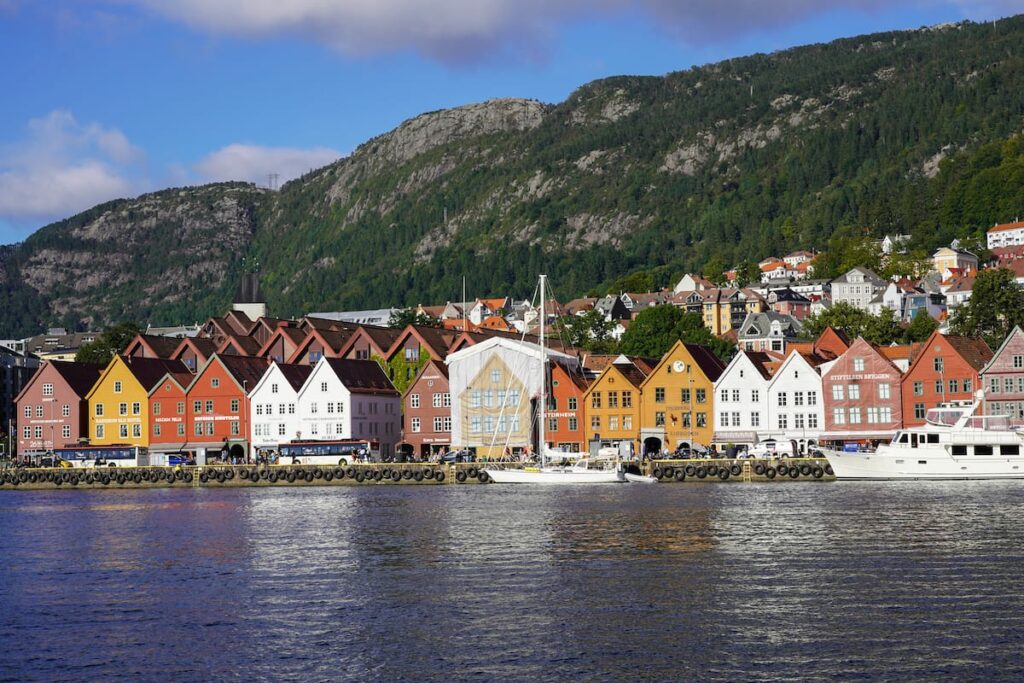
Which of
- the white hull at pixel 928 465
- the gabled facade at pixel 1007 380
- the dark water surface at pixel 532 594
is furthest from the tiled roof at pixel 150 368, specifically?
the gabled facade at pixel 1007 380

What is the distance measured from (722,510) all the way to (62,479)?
6846cm

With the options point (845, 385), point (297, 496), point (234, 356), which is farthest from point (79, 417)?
point (845, 385)

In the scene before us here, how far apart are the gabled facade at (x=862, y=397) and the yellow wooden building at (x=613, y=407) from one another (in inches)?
672

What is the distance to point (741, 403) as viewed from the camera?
417 ft

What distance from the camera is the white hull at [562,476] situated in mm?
104875

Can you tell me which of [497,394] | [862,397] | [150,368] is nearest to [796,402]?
[862,397]

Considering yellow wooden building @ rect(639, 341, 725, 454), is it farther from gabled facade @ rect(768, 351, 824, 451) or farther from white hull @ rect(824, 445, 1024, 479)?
white hull @ rect(824, 445, 1024, 479)

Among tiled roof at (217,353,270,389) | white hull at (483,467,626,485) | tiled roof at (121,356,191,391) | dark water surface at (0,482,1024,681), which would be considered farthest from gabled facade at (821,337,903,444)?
tiled roof at (121,356,191,391)

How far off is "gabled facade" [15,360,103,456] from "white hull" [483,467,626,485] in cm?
5631

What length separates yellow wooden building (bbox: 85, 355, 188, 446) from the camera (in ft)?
460

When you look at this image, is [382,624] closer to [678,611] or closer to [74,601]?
[678,611]

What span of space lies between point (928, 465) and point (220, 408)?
68.5 meters

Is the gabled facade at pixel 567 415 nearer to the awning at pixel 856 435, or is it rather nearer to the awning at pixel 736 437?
the awning at pixel 736 437

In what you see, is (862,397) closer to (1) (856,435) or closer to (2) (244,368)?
(1) (856,435)
